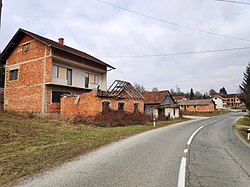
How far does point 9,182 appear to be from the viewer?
499 cm

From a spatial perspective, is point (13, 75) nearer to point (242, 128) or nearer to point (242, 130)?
point (242, 130)

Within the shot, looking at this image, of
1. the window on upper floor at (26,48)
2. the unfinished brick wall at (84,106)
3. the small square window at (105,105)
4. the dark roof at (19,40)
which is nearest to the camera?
the unfinished brick wall at (84,106)

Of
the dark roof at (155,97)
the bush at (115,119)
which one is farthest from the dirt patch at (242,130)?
the dark roof at (155,97)

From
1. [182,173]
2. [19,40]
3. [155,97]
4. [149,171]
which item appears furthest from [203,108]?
[149,171]

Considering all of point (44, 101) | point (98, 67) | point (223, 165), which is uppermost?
point (98, 67)

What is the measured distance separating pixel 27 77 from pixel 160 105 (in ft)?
79.9

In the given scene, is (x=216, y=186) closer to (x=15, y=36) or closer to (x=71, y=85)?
(x=71, y=85)

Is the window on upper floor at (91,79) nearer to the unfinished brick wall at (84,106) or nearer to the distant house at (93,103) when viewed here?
the distant house at (93,103)

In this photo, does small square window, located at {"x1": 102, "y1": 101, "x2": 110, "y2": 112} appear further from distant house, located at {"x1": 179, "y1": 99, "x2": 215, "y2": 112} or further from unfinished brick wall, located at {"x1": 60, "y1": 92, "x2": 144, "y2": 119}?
distant house, located at {"x1": 179, "y1": 99, "x2": 215, "y2": 112}

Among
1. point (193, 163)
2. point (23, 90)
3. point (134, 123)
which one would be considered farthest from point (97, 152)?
point (23, 90)

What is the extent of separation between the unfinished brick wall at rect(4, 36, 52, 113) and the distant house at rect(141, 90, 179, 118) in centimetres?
2223

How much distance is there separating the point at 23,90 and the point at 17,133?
52.8ft

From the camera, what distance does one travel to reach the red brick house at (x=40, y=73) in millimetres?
24234

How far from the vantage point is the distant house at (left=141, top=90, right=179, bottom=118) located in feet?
134
